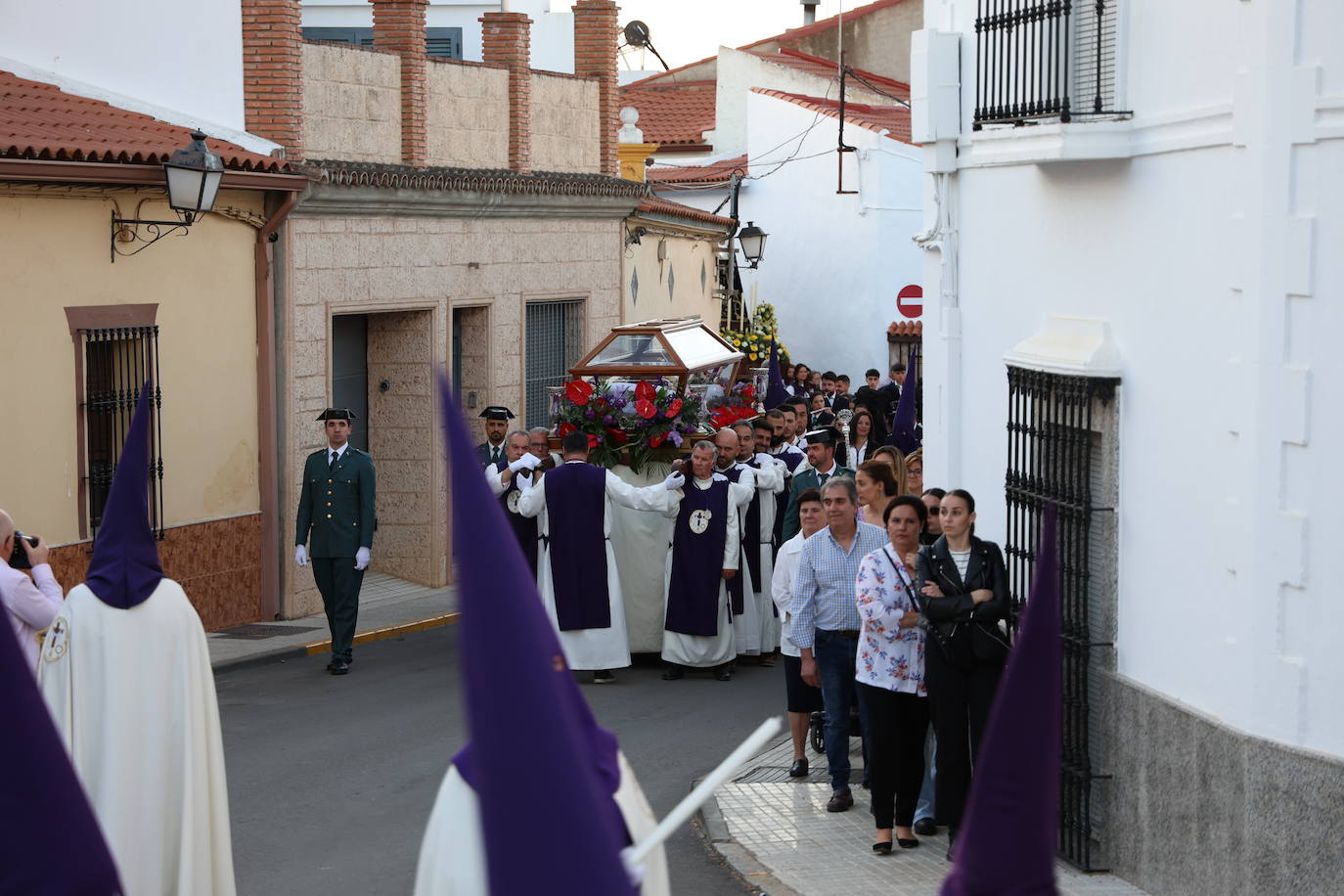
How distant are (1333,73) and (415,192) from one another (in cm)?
1257

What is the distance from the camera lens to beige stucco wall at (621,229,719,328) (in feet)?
79.1

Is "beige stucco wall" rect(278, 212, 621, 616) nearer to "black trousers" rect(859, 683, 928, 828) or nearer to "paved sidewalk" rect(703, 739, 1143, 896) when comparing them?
"paved sidewalk" rect(703, 739, 1143, 896)

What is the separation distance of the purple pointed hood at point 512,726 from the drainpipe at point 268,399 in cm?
1343

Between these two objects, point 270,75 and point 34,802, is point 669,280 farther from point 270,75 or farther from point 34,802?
point 34,802

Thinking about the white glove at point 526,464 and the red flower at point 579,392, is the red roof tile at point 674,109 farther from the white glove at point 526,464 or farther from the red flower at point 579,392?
the white glove at point 526,464

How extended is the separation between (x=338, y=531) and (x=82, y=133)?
3.68 metres

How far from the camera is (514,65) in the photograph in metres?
20.8

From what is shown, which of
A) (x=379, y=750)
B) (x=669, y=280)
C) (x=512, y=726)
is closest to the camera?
(x=512, y=726)

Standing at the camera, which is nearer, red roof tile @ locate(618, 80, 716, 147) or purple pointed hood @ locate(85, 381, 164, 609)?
purple pointed hood @ locate(85, 381, 164, 609)

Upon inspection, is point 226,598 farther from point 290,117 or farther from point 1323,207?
point 1323,207

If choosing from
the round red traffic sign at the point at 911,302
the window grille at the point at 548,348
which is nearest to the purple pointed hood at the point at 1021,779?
the window grille at the point at 548,348

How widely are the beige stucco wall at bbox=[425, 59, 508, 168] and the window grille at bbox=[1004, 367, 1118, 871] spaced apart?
11.6 metres

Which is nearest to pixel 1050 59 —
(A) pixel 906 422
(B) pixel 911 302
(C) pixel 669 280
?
(A) pixel 906 422

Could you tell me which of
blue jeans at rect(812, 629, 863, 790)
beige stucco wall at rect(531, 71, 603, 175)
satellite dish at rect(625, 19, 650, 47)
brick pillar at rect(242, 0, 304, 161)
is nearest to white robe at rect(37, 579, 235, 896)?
blue jeans at rect(812, 629, 863, 790)
